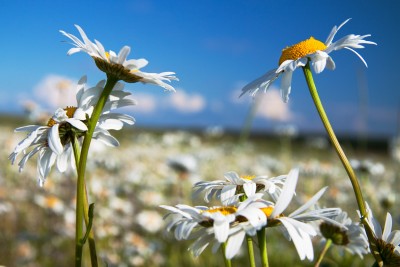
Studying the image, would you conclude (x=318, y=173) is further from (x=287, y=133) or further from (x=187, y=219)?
(x=187, y=219)

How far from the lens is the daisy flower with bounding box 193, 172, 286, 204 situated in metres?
1.21

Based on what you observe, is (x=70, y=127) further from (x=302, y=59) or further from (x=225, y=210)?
(x=302, y=59)

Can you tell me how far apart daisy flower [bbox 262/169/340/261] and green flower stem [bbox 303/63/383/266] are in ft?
0.28

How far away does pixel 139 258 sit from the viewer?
439 cm

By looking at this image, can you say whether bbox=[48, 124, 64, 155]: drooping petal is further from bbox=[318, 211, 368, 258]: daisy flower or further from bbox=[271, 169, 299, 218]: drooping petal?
bbox=[318, 211, 368, 258]: daisy flower

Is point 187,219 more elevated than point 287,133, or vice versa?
point 287,133

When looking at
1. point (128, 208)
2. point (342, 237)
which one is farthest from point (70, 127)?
point (128, 208)

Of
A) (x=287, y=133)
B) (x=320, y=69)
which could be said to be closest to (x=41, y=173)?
(x=320, y=69)

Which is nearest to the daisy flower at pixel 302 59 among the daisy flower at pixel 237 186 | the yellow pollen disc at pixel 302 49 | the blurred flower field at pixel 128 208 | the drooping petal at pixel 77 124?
the yellow pollen disc at pixel 302 49

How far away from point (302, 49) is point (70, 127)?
65 cm

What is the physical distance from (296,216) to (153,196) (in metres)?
5.33

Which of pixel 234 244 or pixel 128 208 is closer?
pixel 234 244

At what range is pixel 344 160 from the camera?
3.76ft

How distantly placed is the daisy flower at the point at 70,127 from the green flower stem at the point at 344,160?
0.45 metres
